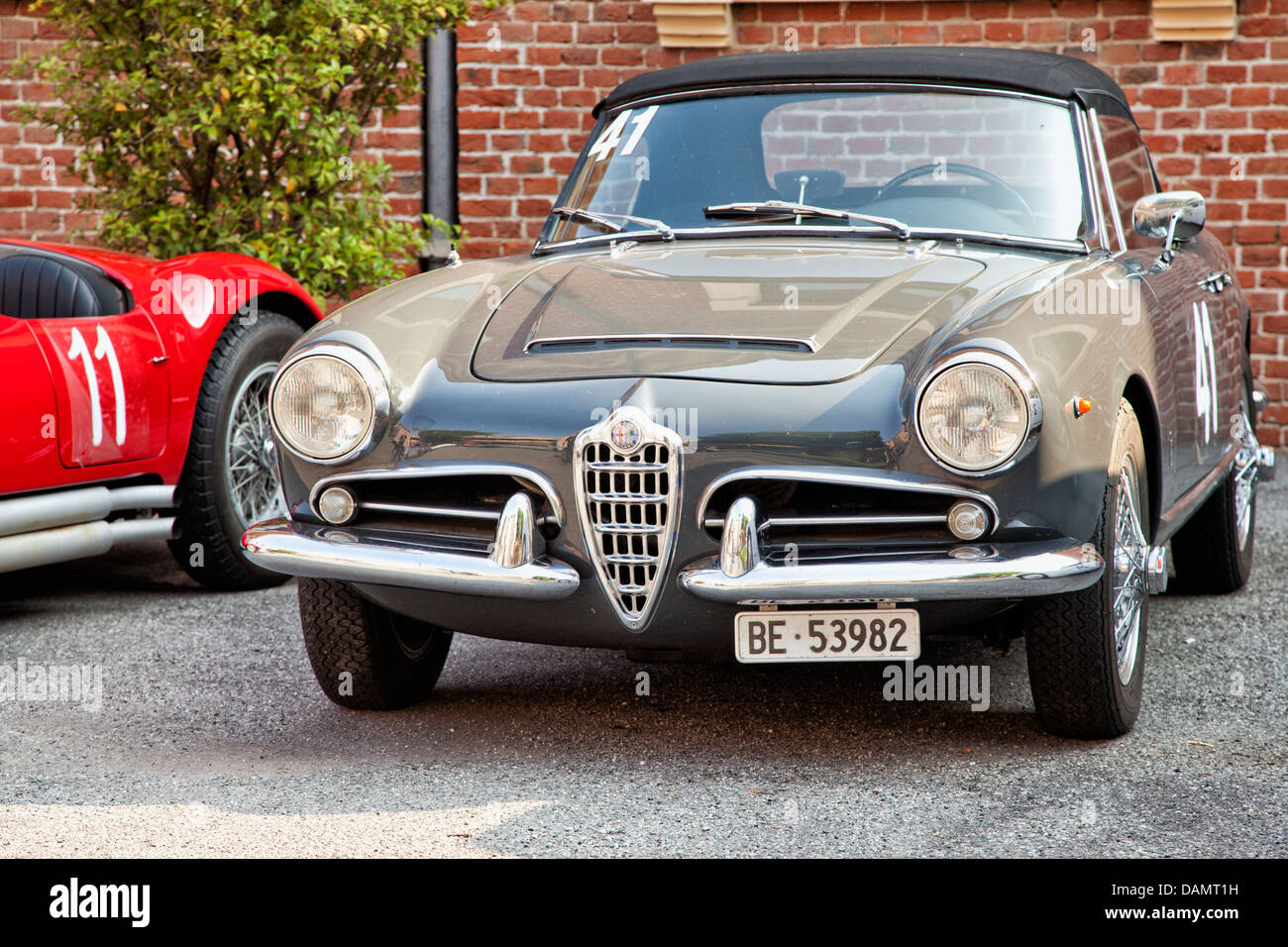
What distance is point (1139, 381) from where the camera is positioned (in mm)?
3512

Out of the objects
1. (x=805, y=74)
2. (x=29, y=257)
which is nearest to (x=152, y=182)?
(x=29, y=257)

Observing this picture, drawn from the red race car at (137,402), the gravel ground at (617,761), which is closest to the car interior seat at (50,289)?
the red race car at (137,402)

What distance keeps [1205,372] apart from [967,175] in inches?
34.8

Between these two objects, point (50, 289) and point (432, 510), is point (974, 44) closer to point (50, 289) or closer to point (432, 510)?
point (50, 289)

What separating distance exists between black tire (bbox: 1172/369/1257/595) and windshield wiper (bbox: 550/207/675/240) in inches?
79.4

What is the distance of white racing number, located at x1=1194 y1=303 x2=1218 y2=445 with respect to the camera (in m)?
4.18

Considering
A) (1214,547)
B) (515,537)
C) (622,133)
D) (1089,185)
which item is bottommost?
(1214,547)

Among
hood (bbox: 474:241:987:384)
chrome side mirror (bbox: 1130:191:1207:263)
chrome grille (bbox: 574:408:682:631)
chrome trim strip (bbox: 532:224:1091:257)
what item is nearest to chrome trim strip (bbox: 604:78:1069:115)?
chrome side mirror (bbox: 1130:191:1207:263)

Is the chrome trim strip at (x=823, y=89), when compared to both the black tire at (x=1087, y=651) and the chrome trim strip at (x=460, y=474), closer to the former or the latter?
the black tire at (x=1087, y=651)

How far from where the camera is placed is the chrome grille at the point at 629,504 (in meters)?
3.06

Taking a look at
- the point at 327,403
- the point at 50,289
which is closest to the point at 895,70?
the point at 327,403

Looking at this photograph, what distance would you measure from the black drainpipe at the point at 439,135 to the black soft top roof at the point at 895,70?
4.01 meters

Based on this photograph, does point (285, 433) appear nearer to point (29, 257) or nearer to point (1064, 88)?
point (29, 257)

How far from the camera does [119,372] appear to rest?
15.1 ft
